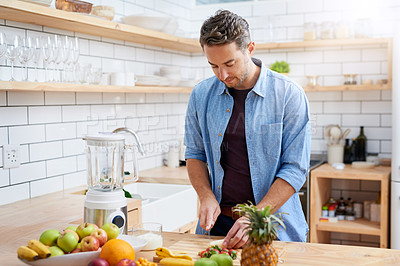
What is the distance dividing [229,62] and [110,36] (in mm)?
1783

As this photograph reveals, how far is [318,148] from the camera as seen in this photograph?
187 inches

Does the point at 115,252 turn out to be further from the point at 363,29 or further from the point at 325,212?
the point at 363,29

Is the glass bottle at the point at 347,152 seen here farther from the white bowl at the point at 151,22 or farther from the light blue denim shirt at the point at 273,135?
the light blue denim shirt at the point at 273,135

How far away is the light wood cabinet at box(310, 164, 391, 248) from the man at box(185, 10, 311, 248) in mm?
1879

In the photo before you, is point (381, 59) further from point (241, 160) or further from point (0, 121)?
point (0, 121)

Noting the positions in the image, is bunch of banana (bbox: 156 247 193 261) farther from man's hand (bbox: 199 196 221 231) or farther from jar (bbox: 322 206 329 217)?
jar (bbox: 322 206 329 217)

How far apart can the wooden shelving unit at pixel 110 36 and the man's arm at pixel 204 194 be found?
944mm

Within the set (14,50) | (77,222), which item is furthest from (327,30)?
(77,222)

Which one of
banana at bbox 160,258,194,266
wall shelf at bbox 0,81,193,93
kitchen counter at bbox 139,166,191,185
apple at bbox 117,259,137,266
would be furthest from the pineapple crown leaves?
kitchen counter at bbox 139,166,191,185

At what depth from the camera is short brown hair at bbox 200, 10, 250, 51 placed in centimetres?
203

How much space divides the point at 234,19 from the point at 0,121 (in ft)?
4.95

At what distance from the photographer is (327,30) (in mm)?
4461

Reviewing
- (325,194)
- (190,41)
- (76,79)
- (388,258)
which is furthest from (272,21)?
(388,258)

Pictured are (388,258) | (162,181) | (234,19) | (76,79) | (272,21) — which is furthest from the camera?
(272,21)
